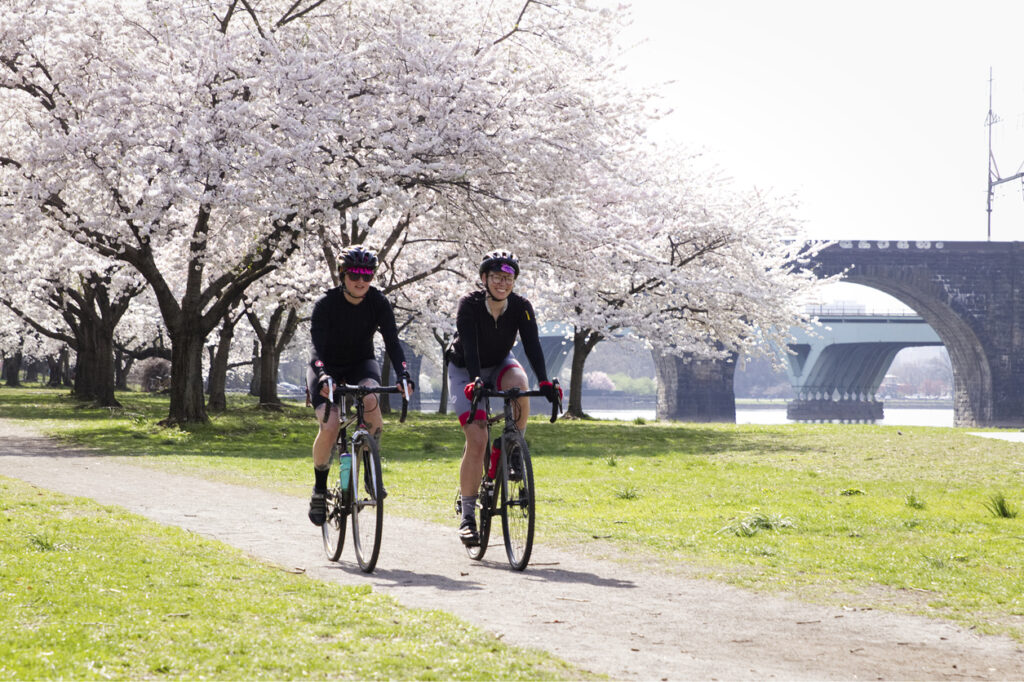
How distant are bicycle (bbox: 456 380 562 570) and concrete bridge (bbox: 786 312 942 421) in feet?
230

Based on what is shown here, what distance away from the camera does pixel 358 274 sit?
275 inches

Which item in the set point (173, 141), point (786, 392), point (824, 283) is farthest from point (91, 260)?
point (786, 392)

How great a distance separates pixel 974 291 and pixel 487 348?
64329 mm

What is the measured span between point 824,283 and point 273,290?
21901mm

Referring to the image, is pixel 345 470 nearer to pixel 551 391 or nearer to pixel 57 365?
pixel 551 391

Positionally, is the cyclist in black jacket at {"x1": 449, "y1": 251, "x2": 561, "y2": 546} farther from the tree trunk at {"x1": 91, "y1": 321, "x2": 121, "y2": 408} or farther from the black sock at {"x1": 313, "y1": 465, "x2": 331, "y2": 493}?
the tree trunk at {"x1": 91, "y1": 321, "x2": 121, "y2": 408}

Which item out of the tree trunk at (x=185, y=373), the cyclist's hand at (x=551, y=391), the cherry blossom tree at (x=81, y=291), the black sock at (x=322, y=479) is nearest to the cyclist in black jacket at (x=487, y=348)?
the cyclist's hand at (x=551, y=391)

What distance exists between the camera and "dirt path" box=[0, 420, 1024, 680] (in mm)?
4621

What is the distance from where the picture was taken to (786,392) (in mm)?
150250

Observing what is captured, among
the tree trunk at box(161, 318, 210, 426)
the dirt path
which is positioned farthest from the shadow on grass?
the dirt path

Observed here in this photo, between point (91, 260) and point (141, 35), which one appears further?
point (91, 260)

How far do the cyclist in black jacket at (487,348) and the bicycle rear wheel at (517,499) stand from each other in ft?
0.69

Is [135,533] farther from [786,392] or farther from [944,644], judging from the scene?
[786,392]

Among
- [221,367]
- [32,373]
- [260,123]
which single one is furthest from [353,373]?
[32,373]
